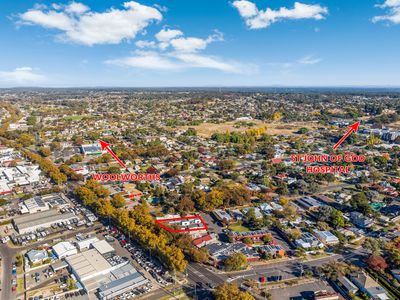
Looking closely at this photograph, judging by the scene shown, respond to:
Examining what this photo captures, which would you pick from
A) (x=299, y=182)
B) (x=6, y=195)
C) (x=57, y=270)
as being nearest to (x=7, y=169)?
(x=6, y=195)

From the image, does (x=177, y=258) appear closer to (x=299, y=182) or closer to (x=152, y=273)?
(x=152, y=273)

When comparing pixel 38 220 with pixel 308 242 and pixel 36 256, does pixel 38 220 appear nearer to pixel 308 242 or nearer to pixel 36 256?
pixel 36 256

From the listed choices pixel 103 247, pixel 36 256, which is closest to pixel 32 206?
pixel 36 256

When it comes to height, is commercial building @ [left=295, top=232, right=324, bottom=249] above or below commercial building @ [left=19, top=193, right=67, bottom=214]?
below

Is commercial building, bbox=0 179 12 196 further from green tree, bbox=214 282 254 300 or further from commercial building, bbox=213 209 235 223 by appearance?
green tree, bbox=214 282 254 300

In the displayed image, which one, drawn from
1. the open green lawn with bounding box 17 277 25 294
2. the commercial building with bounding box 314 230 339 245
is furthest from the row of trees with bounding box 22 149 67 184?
the commercial building with bounding box 314 230 339 245

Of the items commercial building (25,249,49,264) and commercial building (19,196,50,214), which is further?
commercial building (19,196,50,214)

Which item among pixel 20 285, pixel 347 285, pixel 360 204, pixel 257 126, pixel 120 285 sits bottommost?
pixel 20 285
